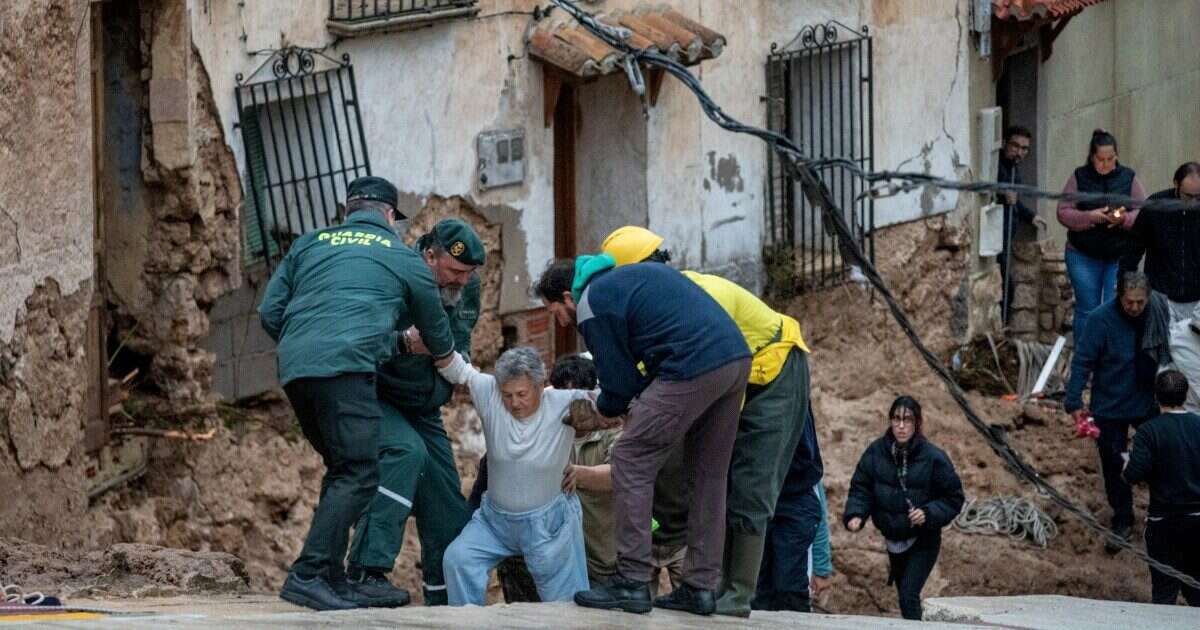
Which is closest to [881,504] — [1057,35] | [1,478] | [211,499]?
[211,499]

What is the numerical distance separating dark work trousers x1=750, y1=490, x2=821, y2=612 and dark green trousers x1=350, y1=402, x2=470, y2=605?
1.40 meters

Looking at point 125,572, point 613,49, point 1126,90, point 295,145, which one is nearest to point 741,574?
point 125,572

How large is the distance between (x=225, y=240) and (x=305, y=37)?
1291 millimetres

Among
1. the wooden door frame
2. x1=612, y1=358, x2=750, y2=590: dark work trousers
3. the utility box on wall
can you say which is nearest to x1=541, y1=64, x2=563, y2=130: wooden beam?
the utility box on wall

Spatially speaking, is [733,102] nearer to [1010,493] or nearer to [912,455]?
[1010,493]

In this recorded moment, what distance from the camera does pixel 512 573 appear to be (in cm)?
995

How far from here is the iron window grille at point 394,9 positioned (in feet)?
43.5

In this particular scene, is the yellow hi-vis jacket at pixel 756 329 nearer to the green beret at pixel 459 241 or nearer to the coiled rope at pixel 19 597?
the green beret at pixel 459 241

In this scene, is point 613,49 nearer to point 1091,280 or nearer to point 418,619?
point 1091,280

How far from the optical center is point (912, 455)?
466 inches

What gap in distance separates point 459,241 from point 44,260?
6.27 ft

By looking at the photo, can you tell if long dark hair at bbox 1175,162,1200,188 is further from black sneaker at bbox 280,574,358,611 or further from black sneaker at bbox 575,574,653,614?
black sneaker at bbox 280,574,358,611

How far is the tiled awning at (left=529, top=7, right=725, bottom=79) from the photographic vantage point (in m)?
14.3

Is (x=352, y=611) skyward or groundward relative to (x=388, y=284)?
groundward
